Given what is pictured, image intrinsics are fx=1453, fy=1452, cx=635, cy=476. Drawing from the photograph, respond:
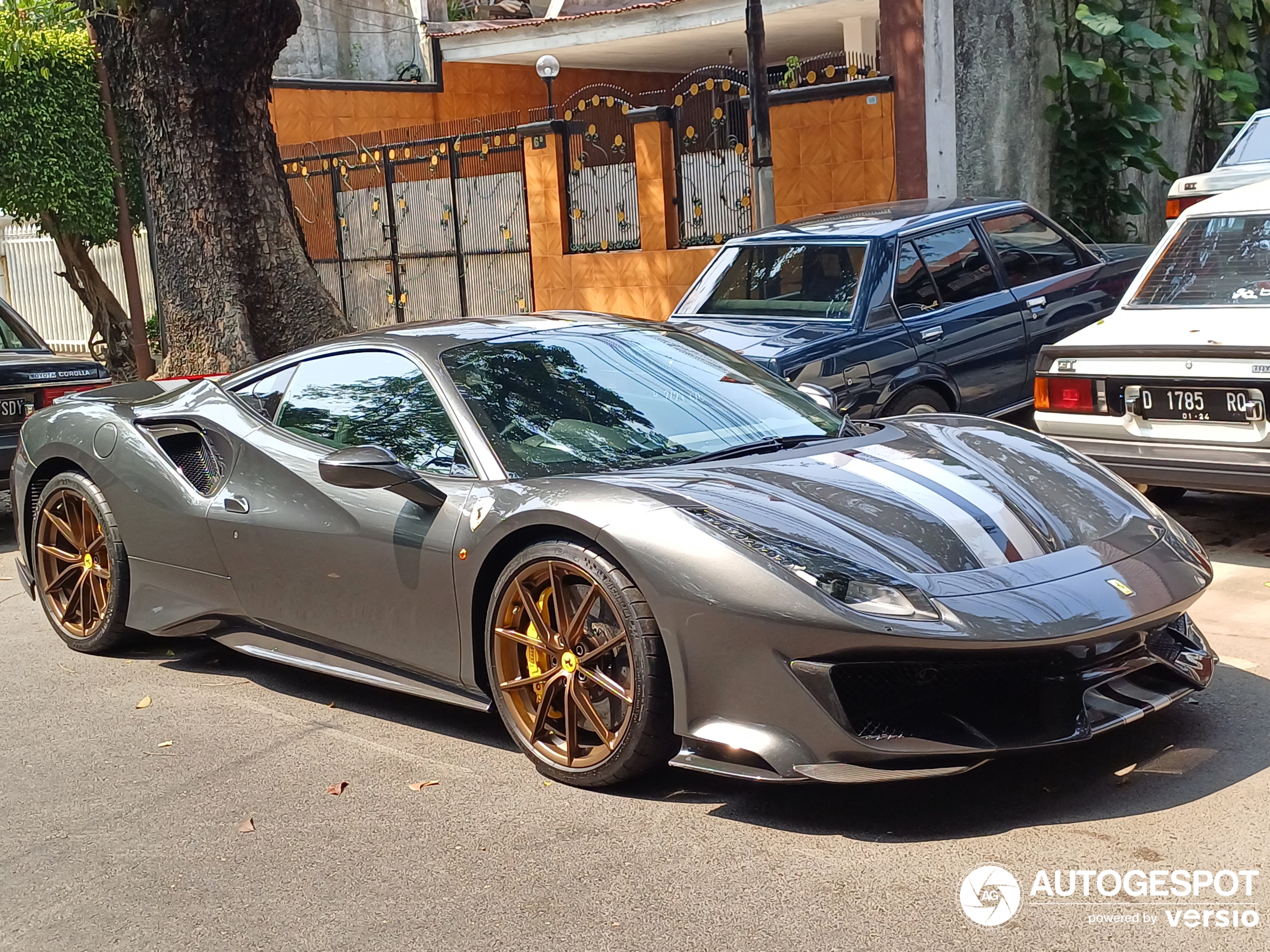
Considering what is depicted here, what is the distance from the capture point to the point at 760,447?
4766 millimetres

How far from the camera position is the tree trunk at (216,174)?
1135 cm

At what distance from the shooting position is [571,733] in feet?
14.0

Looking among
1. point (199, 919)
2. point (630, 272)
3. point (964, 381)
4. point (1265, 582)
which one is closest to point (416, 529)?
point (199, 919)

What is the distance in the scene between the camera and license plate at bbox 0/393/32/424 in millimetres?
8844

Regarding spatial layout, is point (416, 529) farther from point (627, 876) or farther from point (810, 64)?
point (810, 64)

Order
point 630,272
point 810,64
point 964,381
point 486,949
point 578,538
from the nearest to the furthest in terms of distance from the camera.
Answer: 1. point 486,949
2. point 578,538
3. point 964,381
4. point 630,272
5. point 810,64

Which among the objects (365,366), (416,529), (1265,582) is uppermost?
(365,366)

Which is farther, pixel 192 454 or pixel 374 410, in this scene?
pixel 192 454

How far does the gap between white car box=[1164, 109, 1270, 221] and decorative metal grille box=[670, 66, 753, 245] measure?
3.90 meters

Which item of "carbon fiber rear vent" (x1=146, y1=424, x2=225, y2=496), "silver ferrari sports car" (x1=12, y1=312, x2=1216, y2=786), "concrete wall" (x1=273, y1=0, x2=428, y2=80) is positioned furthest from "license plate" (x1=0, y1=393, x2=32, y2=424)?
"concrete wall" (x1=273, y1=0, x2=428, y2=80)

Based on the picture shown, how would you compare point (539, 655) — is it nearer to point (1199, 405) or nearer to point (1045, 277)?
point (1199, 405)

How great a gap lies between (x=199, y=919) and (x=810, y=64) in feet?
49.4

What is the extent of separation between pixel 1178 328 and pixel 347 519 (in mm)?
3981

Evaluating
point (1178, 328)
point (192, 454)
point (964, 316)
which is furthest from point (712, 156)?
point (192, 454)
